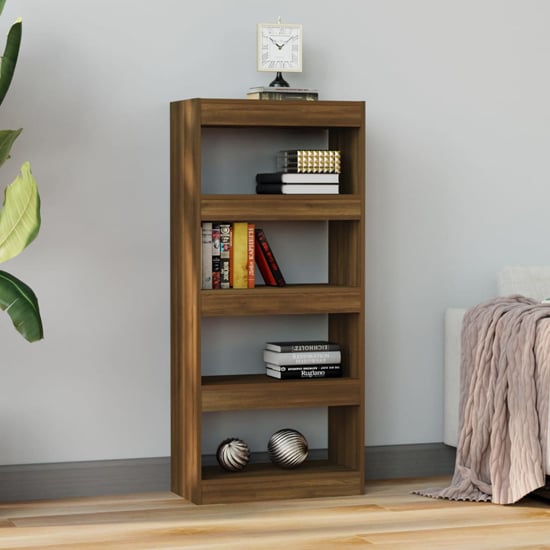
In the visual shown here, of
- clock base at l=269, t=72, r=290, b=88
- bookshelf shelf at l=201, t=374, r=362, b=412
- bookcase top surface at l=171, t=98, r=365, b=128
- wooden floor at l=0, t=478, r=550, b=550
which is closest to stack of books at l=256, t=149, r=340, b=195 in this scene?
bookcase top surface at l=171, t=98, r=365, b=128

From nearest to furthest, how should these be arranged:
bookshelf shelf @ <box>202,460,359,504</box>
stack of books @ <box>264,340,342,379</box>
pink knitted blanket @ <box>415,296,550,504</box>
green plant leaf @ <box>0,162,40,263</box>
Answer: green plant leaf @ <box>0,162,40,263</box> → pink knitted blanket @ <box>415,296,550,504</box> → bookshelf shelf @ <box>202,460,359,504</box> → stack of books @ <box>264,340,342,379</box>

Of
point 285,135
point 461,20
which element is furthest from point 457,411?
point 461,20

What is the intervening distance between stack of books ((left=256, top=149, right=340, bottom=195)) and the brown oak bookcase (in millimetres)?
38

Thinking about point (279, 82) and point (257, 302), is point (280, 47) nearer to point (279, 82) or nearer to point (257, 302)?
point (279, 82)

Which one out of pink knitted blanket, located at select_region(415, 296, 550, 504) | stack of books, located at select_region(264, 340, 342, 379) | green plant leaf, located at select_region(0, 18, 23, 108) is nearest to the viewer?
green plant leaf, located at select_region(0, 18, 23, 108)

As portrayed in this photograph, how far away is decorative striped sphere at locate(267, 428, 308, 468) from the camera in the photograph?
3.85m

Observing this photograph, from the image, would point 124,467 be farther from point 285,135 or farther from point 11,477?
point 285,135

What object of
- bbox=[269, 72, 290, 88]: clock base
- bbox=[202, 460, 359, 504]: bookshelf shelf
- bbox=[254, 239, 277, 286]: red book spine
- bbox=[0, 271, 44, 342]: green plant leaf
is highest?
bbox=[269, 72, 290, 88]: clock base

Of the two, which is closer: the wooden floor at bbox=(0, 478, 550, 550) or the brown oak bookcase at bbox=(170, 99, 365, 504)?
the wooden floor at bbox=(0, 478, 550, 550)

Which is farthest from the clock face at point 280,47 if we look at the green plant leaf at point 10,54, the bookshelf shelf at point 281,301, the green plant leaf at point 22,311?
the green plant leaf at point 22,311

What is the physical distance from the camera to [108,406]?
3873mm

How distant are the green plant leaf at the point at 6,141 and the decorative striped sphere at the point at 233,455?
1.20 meters

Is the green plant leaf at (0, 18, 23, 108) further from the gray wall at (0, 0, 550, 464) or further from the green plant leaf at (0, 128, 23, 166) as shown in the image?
the gray wall at (0, 0, 550, 464)

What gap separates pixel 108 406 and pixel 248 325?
568 mm
